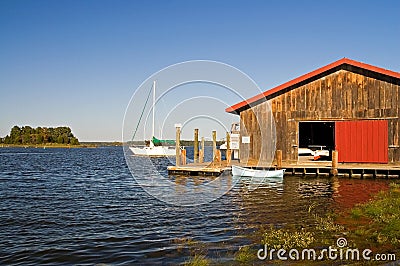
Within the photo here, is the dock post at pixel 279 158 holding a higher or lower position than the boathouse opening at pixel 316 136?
lower

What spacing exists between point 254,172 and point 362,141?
7106mm

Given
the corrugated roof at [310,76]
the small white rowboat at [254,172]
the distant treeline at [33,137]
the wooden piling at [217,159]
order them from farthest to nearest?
the distant treeline at [33,137] → the wooden piling at [217,159] → the corrugated roof at [310,76] → the small white rowboat at [254,172]

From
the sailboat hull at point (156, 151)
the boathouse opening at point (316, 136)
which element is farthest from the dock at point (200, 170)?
the sailboat hull at point (156, 151)

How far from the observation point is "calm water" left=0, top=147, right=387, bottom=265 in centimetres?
957

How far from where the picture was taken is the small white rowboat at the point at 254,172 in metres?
23.5

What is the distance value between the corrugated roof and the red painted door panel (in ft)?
9.87

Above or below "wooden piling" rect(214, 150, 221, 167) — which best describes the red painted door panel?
above

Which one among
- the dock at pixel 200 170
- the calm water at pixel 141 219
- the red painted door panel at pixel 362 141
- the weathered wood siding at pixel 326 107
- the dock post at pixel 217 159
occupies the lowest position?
the calm water at pixel 141 219

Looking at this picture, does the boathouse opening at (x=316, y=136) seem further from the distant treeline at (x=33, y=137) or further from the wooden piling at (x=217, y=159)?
the distant treeline at (x=33, y=137)

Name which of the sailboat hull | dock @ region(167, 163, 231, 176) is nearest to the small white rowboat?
dock @ region(167, 163, 231, 176)

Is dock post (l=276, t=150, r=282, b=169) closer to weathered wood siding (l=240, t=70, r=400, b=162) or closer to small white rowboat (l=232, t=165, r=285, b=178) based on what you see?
small white rowboat (l=232, t=165, r=285, b=178)

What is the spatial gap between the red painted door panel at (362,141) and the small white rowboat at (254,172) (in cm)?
491

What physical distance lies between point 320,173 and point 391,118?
205 inches

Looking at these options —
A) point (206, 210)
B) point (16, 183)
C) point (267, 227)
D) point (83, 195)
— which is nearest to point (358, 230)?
point (267, 227)
